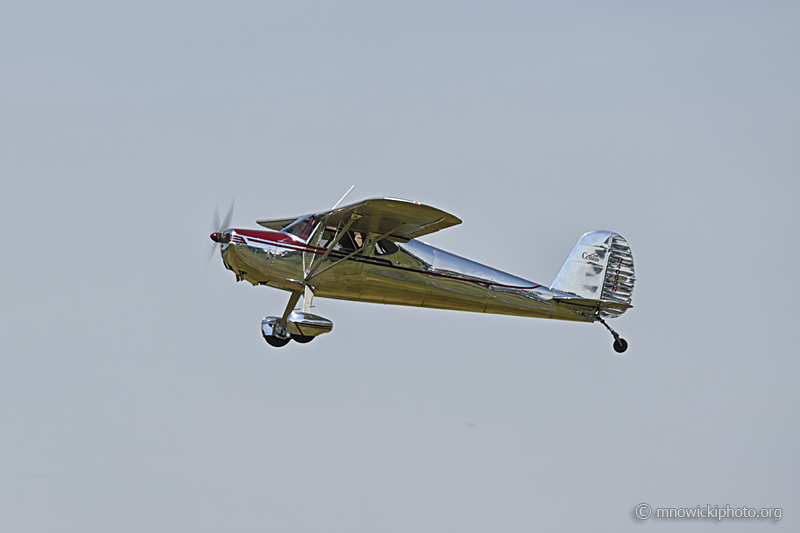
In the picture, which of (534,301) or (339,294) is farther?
(534,301)

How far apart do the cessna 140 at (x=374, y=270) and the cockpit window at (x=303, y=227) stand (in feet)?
0.06

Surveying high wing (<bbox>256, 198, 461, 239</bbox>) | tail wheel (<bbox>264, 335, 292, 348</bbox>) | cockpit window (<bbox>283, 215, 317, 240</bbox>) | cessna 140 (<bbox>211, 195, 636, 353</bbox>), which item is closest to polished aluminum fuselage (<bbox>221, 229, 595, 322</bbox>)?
cessna 140 (<bbox>211, 195, 636, 353</bbox>)

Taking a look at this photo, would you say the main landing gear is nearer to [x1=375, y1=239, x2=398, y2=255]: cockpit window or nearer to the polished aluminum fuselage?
the polished aluminum fuselage

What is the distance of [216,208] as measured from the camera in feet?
55.6

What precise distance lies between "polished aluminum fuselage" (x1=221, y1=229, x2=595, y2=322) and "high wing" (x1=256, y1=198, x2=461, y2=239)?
35 cm

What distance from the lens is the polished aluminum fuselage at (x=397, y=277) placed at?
16.4 meters

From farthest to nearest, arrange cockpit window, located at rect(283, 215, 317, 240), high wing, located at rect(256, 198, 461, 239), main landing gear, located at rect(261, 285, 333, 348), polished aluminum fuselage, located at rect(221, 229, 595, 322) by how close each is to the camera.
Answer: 1. cockpit window, located at rect(283, 215, 317, 240)
2. polished aluminum fuselage, located at rect(221, 229, 595, 322)
3. main landing gear, located at rect(261, 285, 333, 348)
4. high wing, located at rect(256, 198, 461, 239)

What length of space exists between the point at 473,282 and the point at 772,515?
6.19 meters

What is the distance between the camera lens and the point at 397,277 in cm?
1720

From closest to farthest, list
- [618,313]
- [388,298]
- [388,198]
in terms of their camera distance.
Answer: [388,198], [388,298], [618,313]

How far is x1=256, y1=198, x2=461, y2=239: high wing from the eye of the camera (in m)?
15.4

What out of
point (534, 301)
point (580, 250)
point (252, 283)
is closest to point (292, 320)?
point (252, 283)

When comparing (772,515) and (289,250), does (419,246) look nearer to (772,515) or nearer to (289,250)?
(289,250)

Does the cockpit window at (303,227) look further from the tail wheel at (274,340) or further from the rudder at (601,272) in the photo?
the rudder at (601,272)
